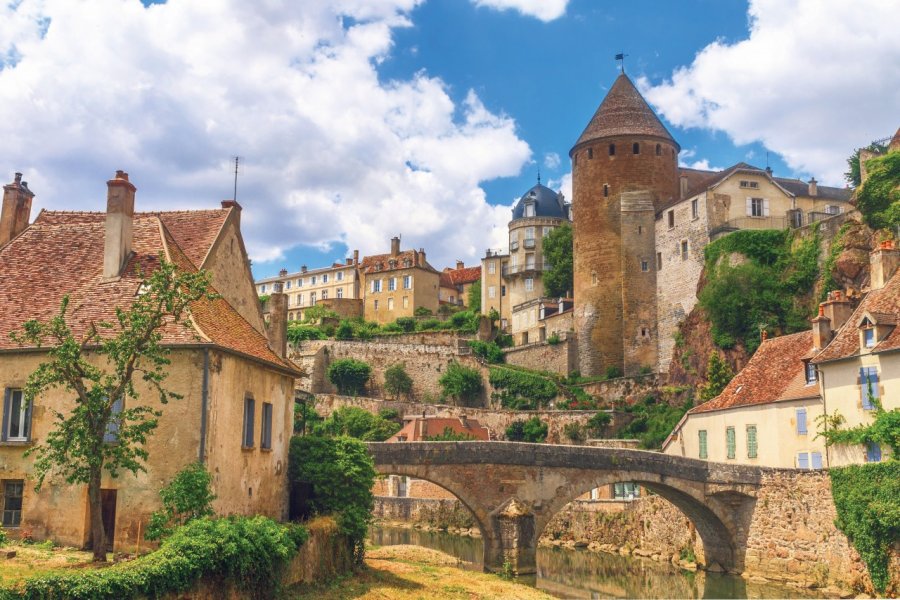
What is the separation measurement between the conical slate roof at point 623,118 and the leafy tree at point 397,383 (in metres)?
20.1

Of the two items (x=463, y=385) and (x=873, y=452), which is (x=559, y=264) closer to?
(x=463, y=385)

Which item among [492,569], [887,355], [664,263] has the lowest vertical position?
[492,569]

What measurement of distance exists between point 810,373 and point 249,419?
20458 millimetres

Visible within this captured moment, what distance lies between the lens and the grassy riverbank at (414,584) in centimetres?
2172

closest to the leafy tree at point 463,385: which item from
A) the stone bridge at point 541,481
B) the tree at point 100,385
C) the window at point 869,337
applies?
the stone bridge at point 541,481

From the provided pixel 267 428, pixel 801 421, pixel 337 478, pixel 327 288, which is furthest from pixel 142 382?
pixel 327 288

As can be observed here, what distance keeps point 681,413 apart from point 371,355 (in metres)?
25.6

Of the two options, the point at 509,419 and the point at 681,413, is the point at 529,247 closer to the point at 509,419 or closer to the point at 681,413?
the point at 509,419

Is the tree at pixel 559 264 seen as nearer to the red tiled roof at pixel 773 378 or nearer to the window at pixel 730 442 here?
the red tiled roof at pixel 773 378

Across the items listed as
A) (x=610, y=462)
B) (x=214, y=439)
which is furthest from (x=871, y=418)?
(x=214, y=439)

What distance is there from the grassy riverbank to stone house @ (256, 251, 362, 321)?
59.2 m

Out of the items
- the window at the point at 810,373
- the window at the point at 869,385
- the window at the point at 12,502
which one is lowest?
the window at the point at 12,502

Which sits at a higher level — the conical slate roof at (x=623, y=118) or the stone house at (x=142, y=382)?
the conical slate roof at (x=623, y=118)

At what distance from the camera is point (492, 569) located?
30469 mm
